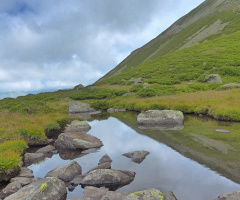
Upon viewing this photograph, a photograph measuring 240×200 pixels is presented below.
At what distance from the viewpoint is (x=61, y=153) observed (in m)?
14.5

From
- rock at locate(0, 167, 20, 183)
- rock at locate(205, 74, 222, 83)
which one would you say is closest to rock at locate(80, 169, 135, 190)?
rock at locate(0, 167, 20, 183)

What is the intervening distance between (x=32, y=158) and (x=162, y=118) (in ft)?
42.8

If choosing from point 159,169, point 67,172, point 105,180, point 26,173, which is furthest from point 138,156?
point 26,173

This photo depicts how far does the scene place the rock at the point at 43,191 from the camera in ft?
25.1

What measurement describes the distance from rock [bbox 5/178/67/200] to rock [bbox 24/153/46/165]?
5.07m

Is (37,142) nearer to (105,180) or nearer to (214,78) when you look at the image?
(105,180)

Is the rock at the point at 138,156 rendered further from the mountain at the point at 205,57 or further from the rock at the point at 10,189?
the mountain at the point at 205,57

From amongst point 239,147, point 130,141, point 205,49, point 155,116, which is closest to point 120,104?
point 155,116

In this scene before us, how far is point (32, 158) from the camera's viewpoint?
13.4 meters

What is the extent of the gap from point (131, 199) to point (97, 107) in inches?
1186

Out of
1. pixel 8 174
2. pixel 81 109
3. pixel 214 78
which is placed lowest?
pixel 8 174

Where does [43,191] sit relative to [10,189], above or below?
above

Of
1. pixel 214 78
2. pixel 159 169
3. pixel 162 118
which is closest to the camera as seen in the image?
pixel 159 169

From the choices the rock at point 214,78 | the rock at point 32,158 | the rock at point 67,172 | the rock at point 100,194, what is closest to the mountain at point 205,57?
the rock at point 214,78
